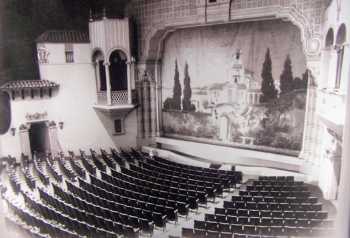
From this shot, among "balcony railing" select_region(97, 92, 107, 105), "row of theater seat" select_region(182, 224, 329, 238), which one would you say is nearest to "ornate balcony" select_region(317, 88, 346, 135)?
"row of theater seat" select_region(182, 224, 329, 238)

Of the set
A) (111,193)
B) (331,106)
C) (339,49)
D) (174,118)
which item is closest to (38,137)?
(111,193)

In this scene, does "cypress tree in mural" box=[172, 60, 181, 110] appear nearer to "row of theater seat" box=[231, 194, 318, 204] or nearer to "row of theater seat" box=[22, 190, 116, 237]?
"row of theater seat" box=[231, 194, 318, 204]

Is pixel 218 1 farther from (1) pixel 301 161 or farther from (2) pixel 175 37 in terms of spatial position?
(1) pixel 301 161

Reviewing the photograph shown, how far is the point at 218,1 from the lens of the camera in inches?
404

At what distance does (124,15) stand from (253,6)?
4.52 m

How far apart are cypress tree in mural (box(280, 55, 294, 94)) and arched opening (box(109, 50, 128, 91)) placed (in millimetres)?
5914

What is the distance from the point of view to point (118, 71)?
11.8 meters

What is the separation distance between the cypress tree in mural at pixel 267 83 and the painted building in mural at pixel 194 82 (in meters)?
0.12

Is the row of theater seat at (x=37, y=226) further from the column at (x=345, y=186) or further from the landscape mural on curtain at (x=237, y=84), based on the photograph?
the landscape mural on curtain at (x=237, y=84)

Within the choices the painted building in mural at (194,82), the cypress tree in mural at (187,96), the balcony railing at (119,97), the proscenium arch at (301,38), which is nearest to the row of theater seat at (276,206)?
the painted building in mural at (194,82)

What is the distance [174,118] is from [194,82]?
191 centimetres

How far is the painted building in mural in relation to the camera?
759 centimetres

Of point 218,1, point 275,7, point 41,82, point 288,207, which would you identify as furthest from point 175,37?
point 288,207

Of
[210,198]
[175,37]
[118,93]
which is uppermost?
[175,37]
